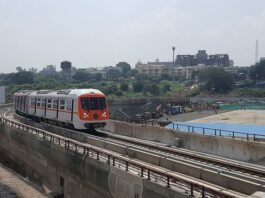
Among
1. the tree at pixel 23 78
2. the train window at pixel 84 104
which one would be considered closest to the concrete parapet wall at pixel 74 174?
the train window at pixel 84 104

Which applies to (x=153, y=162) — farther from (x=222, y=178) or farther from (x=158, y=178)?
(x=222, y=178)

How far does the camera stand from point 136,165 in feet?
50.8

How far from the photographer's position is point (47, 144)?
2669 centimetres

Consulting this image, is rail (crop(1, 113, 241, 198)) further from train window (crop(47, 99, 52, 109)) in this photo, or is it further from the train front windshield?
the train front windshield

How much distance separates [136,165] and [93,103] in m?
14.5

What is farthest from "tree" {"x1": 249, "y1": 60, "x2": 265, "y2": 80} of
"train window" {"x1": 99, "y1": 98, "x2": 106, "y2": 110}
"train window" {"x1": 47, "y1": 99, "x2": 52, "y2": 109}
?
"train window" {"x1": 99, "y1": 98, "x2": 106, "y2": 110}

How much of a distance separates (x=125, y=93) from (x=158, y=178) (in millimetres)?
113342

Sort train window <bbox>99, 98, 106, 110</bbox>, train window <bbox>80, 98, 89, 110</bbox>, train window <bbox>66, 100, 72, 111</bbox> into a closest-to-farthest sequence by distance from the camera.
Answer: train window <bbox>80, 98, 89, 110</bbox> < train window <bbox>99, 98, 106, 110</bbox> < train window <bbox>66, 100, 72, 111</bbox>

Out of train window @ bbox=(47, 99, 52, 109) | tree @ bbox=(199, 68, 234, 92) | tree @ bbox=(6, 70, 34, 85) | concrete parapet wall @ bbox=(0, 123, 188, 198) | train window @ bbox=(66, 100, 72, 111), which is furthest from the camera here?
tree @ bbox=(6, 70, 34, 85)

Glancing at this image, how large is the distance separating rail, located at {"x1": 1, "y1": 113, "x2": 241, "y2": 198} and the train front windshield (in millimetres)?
3264

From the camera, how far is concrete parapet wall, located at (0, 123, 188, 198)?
1547cm

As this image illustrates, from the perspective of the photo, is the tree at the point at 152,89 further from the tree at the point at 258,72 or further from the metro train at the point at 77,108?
the metro train at the point at 77,108

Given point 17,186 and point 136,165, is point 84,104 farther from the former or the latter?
point 136,165

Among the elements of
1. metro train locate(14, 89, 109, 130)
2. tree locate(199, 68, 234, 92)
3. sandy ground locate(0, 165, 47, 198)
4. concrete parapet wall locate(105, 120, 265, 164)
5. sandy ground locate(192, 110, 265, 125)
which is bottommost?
sandy ground locate(0, 165, 47, 198)
